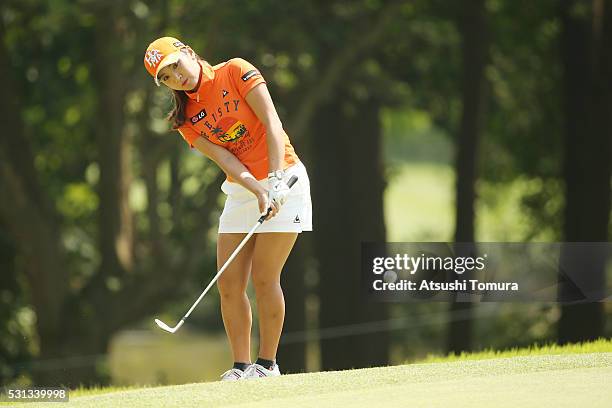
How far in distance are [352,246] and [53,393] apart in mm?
9828

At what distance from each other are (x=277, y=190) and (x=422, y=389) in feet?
3.78

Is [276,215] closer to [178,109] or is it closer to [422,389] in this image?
[178,109]

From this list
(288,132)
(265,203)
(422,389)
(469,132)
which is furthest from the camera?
(469,132)

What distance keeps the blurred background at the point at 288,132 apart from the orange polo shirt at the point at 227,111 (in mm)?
6474

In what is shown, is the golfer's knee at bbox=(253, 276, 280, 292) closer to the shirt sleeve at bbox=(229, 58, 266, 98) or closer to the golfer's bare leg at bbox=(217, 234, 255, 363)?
the golfer's bare leg at bbox=(217, 234, 255, 363)

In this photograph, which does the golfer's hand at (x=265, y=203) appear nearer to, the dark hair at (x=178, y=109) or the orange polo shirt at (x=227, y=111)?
the orange polo shirt at (x=227, y=111)

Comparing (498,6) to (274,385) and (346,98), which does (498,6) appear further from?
(274,385)

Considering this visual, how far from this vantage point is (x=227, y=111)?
20.6ft

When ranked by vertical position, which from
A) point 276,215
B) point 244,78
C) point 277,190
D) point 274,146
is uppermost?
point 244,78

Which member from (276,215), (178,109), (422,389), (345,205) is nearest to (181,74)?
(178,109)

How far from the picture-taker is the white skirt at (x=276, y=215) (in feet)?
20.9

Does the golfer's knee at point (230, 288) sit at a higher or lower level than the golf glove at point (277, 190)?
lower

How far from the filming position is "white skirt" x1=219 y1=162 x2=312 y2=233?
637 centimetres

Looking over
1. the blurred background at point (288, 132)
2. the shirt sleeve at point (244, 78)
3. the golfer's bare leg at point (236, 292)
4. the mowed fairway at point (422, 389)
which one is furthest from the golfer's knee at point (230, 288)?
the blurred background at point (288, 132)
